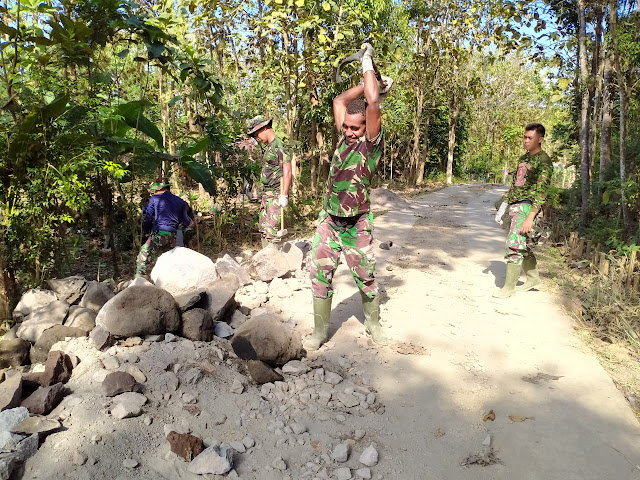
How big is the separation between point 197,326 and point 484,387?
7.08ft

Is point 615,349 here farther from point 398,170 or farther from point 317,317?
point 398,170

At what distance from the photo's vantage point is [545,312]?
4633 millimetres

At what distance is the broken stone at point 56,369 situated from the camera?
8.86 ft

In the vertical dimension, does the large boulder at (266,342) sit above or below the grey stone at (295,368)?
above

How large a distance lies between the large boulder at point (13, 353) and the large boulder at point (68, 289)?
648 mm

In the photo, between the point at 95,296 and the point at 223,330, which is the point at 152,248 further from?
the point at 223,330

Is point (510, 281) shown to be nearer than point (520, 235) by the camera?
No

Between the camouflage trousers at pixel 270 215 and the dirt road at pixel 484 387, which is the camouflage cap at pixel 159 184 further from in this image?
the dirt road at pixel 484 387

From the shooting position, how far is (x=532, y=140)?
493 cm

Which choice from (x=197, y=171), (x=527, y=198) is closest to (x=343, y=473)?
(x=527, y=198)

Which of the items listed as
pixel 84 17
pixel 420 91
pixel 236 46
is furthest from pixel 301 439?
pixel 420 91

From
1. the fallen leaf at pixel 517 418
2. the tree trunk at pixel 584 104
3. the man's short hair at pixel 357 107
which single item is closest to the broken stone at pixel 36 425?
the fallen leaf at pixel 517 418

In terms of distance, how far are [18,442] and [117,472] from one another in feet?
1.60

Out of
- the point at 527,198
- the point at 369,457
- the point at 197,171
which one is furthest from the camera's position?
the point at 197,171
